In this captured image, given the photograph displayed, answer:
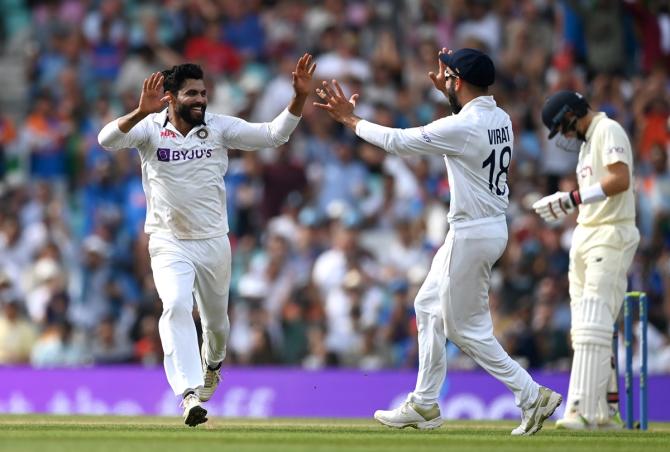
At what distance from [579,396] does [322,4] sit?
9.20 m

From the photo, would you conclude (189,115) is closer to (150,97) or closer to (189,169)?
(189,169)

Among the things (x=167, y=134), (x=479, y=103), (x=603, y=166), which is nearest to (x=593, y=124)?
(x=603, y=166)

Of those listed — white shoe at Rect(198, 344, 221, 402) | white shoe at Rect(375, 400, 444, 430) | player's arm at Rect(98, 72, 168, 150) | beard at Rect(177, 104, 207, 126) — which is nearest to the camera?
player's arm at Rect(98, 72, 168, 150)

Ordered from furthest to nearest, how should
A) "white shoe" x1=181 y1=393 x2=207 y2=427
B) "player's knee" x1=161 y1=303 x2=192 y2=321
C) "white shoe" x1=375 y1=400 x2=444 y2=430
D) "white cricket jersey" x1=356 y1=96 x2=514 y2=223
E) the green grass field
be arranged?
"white shoe" x1=375 y1=400 x2=444 y2=430, "player's knee" x1=161 y1=303 x2=192 y2=321, "white cricket jersey" x1=356 y1=96 x2=514 y2=223, "white shoe" x1=181 y1=393 x2=207 y2=427, the green grass field

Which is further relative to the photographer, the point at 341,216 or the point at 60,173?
the point at 60,173

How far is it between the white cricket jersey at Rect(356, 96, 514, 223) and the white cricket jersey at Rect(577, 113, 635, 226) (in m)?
0.77

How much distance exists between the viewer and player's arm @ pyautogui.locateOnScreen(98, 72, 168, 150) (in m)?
9.33

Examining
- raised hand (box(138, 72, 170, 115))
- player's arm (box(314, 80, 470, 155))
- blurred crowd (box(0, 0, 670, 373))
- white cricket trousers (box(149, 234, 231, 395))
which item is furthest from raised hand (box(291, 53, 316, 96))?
blurred crowd (box(0, 0, 670, 373))

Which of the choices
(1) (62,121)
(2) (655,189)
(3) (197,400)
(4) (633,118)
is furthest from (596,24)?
(3) (197,400)

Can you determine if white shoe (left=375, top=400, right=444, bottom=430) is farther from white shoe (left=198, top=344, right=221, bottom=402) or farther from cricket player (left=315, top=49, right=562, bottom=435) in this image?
white shoe (left=198, top=344, right=221, bottom=402)

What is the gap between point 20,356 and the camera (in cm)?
1516

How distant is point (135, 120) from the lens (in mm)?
9516

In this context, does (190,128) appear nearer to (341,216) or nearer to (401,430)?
(401,430)

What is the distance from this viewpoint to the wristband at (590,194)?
31.5 ft
